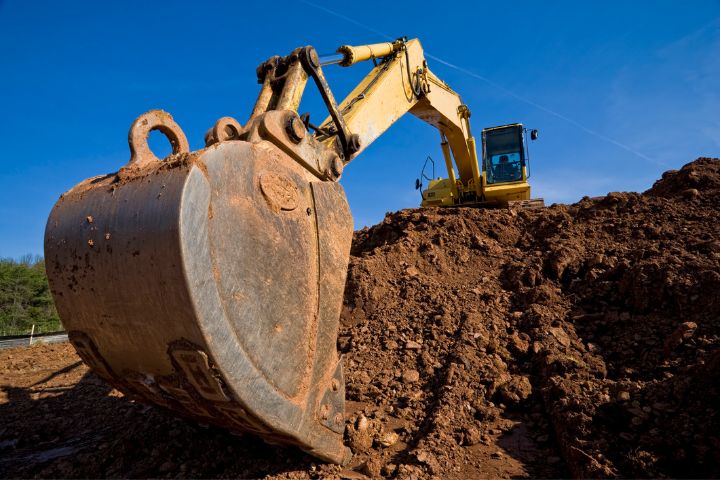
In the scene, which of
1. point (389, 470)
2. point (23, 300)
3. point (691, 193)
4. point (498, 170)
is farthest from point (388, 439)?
point (23, 300)

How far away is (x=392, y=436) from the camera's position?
305 cm

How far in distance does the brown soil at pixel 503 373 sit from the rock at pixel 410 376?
1 cm

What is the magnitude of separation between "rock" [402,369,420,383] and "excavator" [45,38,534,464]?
106 cm

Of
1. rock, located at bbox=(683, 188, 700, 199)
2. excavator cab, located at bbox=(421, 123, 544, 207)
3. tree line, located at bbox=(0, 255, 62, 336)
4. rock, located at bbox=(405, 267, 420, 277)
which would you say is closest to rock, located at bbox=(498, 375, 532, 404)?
rock, located at bbox=(405, 267, 420, 277)

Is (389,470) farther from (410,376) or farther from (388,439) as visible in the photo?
(410,376)

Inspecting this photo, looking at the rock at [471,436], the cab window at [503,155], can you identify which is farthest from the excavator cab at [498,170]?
the rock at [471,436]

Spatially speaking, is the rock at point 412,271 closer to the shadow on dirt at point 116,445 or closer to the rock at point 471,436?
the rock at point 471,436

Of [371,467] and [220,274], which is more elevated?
[220,274]

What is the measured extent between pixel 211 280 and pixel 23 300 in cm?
3174

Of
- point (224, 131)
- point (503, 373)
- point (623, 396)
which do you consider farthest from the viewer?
point (503, 373)

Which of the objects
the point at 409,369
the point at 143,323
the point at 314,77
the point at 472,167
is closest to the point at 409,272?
the point at 409,369

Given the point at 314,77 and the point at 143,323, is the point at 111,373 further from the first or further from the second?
the point at 314,77

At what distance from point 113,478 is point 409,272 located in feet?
11.5

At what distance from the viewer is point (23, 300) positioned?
2673 centimetres
